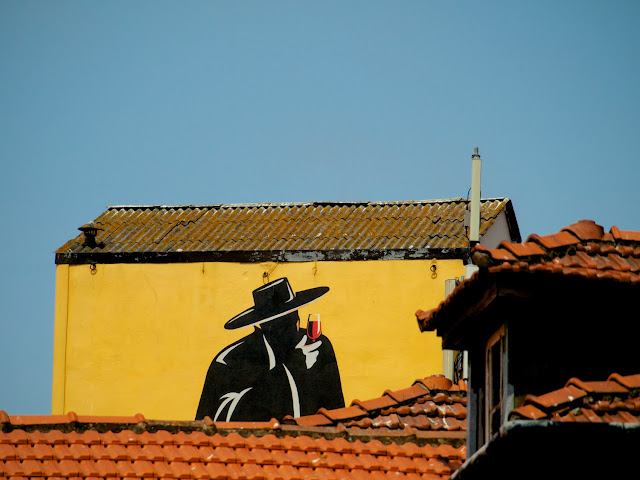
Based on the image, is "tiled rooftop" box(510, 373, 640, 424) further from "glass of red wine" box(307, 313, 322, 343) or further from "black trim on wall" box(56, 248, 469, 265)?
"glass of red wine" box(307, 313, 322, 343)

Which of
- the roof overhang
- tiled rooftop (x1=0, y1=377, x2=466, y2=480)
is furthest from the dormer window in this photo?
tiled rooftop (x1=0, y1=377, x2=466, y2=480)

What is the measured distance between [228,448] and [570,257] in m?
4.06

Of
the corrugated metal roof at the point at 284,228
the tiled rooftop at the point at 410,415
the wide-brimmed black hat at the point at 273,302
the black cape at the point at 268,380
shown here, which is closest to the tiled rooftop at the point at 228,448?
the tiled rooftop at the point at 410,415

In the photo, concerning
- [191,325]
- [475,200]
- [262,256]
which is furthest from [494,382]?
[191,325]

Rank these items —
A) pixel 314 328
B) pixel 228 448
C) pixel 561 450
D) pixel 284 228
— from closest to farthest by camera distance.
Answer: pixel 561 450, pixel 228 448, pixel 314 328, pixel 284 228

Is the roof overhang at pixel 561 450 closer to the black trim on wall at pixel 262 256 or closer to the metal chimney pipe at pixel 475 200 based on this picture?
the metal chimney pipe at pixel 475 200

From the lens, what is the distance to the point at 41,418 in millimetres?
10430

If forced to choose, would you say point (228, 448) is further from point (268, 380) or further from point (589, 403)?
point (268, 380)

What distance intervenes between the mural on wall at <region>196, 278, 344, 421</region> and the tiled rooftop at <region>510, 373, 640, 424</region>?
12.9m

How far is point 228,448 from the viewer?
→ 9922mm

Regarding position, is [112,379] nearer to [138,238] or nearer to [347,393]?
[138,238]

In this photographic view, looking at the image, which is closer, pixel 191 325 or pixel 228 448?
pixel 228 448

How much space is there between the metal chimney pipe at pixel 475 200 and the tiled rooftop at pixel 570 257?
31.5 ft

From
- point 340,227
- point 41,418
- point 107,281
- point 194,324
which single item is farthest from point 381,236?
point 41,418
